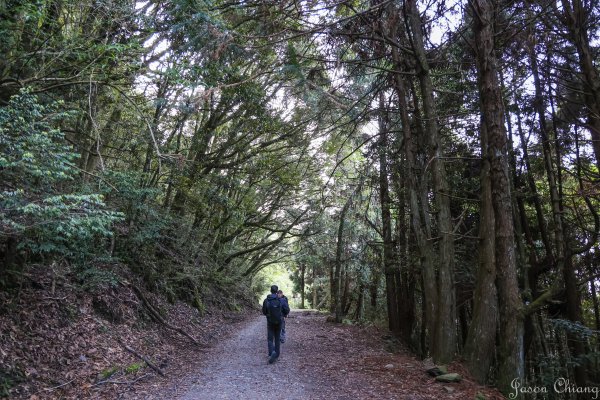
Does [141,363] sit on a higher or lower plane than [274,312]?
lower

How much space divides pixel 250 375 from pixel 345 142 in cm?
643

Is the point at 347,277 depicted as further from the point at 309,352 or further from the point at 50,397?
the point at 50,397

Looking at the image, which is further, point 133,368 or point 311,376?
point 311,376

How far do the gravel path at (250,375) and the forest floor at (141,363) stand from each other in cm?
2

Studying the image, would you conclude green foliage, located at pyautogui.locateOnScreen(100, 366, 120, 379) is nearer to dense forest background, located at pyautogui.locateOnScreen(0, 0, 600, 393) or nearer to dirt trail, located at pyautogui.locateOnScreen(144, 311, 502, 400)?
dirt trail, located at pyautogui.locateOnScreen(144, 311, 502, 400)

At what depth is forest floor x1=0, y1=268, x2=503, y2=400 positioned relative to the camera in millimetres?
5609

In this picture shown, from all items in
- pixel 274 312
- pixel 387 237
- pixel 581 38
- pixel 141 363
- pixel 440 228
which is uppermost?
pixel 581 38

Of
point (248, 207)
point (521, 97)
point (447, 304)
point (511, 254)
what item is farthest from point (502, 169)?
point (248, 207)

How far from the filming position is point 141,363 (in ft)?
23.5

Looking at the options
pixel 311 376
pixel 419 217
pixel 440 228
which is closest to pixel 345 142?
pixel 419 217

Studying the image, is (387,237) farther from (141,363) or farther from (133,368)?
(133,368)

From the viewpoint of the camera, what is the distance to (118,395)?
581cm

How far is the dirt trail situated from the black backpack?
892 mm

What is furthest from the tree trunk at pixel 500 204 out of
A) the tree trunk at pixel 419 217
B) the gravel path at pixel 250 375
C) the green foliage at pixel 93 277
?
the green foliage at pixel 93 277
